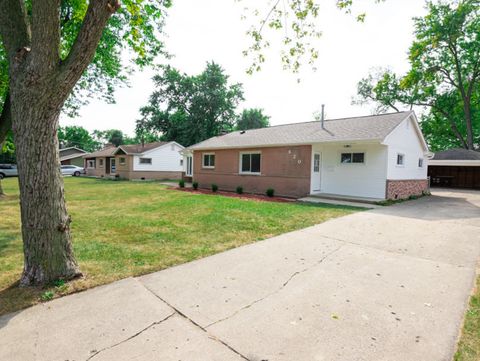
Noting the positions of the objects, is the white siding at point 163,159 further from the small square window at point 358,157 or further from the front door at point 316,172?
the small square window at point 358,157

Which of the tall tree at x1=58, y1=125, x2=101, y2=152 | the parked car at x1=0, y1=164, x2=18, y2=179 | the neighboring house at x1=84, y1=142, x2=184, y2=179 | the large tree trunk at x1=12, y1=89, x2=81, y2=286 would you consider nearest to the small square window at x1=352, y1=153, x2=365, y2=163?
the large tree trunk at x1=12, y1=89, x2=81, y2=286

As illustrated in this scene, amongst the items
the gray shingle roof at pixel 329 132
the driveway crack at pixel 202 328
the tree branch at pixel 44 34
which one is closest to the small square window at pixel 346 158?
the gray shingle roof at pixel 329 132

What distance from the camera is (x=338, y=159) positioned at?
1301cm

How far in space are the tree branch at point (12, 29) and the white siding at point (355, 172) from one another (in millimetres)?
11459

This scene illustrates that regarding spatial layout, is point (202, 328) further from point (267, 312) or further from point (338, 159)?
point (338, 159)

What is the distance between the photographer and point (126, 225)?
22.1ft

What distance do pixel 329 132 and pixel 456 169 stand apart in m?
16.0

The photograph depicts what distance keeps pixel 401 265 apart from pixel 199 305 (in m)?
3.30

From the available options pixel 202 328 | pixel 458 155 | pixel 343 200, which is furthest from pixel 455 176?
pixel 202 328

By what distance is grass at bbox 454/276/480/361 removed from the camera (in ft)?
7.10

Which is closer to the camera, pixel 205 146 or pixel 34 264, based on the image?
pixel 34 264

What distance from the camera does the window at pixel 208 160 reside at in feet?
59.1

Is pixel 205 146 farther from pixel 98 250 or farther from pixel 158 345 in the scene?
pixel 158 345

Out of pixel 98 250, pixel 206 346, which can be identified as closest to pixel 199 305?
pixel 206 346
